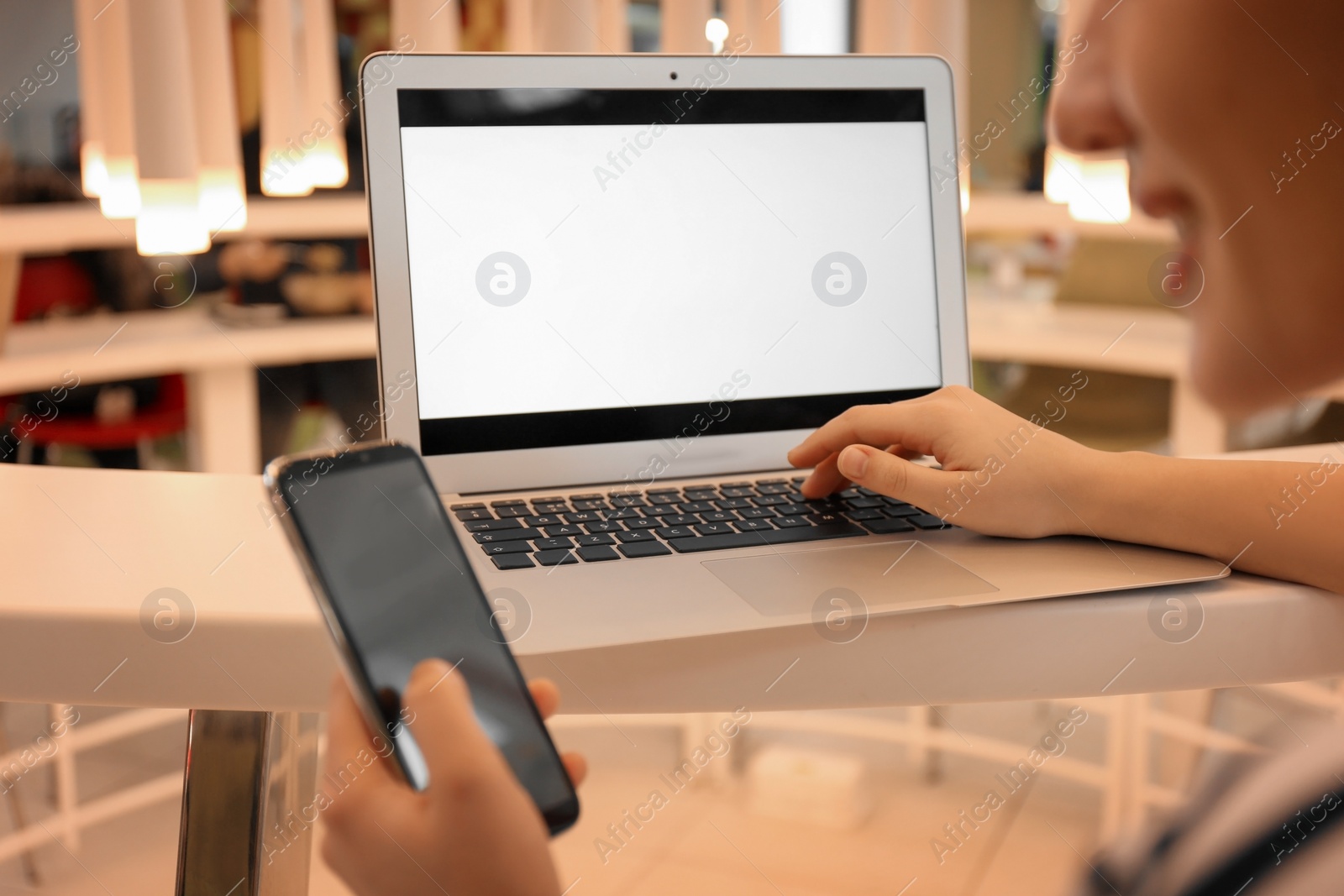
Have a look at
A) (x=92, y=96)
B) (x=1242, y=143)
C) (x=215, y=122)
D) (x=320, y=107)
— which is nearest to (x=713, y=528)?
(x=1242, y=143)

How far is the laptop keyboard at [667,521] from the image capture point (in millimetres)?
703

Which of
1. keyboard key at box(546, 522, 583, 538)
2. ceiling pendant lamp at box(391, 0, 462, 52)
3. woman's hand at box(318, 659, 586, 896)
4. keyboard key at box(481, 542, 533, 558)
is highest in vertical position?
ceiling pendant lamp at box(391, 0, 462, 52)

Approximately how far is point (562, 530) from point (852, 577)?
7.9 inches

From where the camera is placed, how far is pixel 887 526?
0.76 meters

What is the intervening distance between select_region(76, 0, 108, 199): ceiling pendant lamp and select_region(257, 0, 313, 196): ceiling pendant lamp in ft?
0.96

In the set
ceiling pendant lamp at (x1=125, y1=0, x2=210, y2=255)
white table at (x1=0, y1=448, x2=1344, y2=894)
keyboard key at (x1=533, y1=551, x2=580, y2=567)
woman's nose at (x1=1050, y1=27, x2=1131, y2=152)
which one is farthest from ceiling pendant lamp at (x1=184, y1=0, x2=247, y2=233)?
woman's nose at (x1=1050, y1=27, x2=1131, y2=152)

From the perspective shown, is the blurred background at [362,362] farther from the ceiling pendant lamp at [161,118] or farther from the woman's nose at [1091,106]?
the woman's nose at [1091,106]

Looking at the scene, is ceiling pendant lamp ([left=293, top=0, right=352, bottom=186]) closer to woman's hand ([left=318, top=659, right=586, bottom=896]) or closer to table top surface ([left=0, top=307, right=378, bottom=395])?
table top surface ([left=0, top=307, right=378, bottom=395])

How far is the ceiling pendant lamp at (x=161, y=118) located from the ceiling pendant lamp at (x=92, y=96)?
44cm

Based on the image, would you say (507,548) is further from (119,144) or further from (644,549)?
(119,144)

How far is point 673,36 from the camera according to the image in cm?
190

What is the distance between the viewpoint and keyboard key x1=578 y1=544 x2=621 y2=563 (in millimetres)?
688

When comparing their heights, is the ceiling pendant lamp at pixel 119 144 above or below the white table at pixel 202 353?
above

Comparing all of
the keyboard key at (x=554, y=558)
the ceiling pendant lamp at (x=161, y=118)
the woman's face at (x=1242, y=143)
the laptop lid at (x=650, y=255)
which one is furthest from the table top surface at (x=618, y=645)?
the ceiling pendant lamp at (x=161, y=118)
